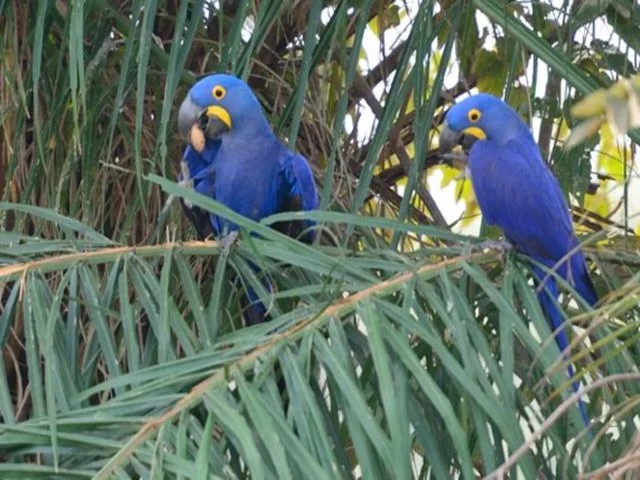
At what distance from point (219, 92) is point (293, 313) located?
63cm

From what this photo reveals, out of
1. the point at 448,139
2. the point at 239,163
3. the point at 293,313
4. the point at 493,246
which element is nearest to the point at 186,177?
the point at 239,163

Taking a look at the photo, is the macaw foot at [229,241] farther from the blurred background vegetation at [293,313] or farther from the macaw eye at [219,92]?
the macaw eye at [219,92]

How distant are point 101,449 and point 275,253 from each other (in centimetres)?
26

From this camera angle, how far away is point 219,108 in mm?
1530

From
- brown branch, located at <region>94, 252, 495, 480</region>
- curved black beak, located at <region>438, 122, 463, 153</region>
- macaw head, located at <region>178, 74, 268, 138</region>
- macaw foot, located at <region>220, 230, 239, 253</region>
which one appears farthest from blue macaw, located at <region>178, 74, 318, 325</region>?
brown branch, located at <region>94, 252, 495, 480</region>

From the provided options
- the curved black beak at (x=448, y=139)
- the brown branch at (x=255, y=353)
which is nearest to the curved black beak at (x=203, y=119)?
the curved black beak at (x=448, y=139)

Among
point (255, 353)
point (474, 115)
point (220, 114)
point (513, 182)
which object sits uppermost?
point (220, 114)

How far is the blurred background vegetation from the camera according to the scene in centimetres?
82

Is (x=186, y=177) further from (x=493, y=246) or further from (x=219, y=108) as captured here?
(x=493, y=246)

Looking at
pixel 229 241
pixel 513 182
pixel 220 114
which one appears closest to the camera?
pixel 229 241

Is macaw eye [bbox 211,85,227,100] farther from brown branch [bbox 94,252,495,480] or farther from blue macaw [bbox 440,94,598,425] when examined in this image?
brown branch [bbox 94,252,495,480]

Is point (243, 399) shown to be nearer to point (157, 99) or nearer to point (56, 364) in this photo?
point (56, 364)

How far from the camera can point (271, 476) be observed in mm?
804

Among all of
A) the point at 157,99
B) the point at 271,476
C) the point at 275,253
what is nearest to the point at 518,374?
the point at 275,253
